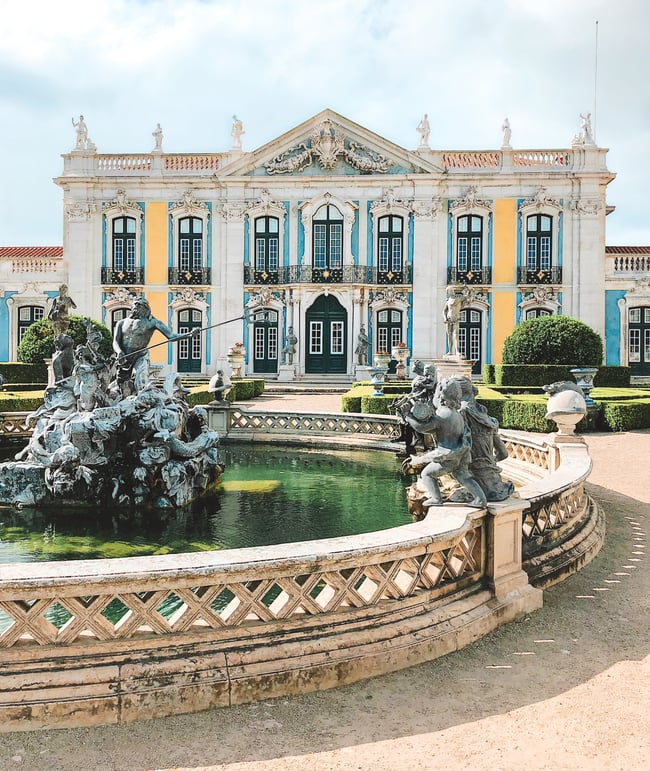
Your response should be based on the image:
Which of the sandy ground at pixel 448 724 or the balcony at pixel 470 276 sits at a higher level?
the balcony at pixel 470 276

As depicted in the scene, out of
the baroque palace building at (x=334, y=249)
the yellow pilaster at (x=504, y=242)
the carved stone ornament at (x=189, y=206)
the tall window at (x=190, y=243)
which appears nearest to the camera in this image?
the baroque palace building at (x=334, y=249)

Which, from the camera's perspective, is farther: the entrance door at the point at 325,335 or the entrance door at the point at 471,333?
the entrance door at the point at 325,335

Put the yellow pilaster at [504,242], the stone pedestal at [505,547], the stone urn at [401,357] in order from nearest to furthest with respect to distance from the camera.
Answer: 1. the stone pedestal at [505,547]
2. the stone urn at [401,357]
3. the yellow pilaster at [504,242]

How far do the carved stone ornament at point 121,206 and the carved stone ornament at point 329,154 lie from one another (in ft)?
19.9

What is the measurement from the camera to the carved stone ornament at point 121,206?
31.0m

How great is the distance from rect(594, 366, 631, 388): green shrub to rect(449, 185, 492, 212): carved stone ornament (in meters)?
→ 10.1

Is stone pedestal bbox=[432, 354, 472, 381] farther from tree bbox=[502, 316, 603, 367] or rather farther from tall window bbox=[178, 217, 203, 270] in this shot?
tall window bbox=[178, 217, 203, 270]

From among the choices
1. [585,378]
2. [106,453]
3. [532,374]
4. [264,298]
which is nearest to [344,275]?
[264,298]

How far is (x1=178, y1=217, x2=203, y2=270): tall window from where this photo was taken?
1240 inches

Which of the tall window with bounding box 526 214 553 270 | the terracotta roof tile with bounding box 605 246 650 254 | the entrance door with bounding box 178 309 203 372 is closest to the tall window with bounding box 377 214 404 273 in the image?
the tall window with bounding box 526 214 553 270

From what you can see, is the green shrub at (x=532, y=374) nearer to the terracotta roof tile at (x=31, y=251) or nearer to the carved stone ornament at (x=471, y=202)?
the carved stone ornament at (x=471, y=202)

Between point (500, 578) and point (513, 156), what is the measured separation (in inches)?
1128

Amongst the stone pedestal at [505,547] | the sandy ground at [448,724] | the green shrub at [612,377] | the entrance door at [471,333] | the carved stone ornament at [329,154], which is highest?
the carved stone ornament at [329,154]

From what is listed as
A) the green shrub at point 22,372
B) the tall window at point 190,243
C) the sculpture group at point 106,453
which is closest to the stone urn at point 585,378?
the sculpture group at point 106,453
